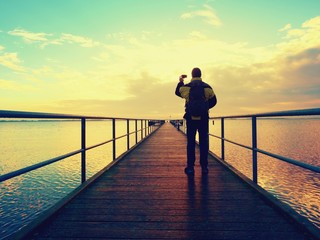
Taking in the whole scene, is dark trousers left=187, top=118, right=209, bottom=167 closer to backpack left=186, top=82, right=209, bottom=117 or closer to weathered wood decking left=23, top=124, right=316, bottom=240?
backpack left=186, top=82, right=209, bottom=117

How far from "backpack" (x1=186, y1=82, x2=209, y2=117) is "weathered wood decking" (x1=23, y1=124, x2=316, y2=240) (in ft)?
4.28

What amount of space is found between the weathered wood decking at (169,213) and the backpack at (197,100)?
130 centimetres

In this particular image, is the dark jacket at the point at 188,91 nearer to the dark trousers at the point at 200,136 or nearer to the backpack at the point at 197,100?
the backpack at the point at 197,100

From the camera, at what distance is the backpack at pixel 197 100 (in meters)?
4.72

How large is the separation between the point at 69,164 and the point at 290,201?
1754cm

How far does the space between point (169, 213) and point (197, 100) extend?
231 centimetres

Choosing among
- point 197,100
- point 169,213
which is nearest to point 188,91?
point 197,100

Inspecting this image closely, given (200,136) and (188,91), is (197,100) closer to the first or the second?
(188,91)

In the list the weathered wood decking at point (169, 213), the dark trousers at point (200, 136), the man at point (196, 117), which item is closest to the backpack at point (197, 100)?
the man at point (196, 117)

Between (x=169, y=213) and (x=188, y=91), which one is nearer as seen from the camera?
(x=169, y=213)

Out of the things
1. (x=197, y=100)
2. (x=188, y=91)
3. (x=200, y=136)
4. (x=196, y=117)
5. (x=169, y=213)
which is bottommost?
(x=169, y=213)

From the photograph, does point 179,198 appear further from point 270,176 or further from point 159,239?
point 270,176

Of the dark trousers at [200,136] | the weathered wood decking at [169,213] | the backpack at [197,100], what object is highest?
the backpack at [197,100]

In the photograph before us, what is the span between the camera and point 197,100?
4750mm
